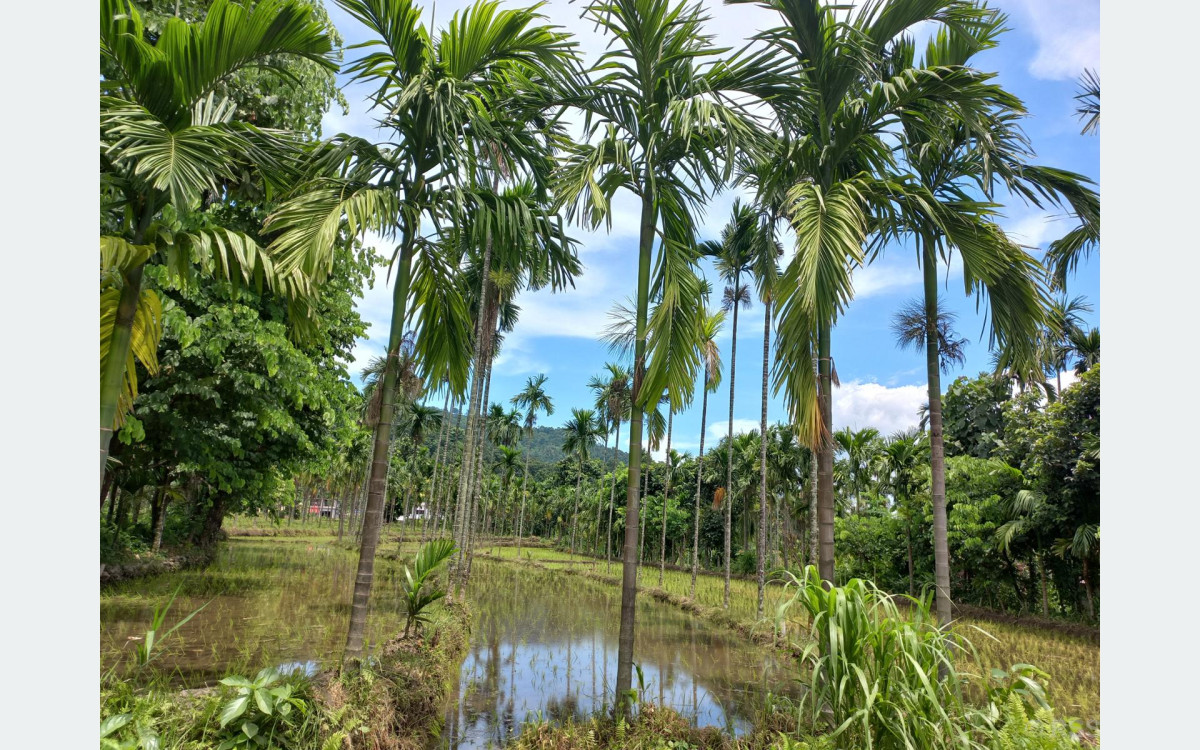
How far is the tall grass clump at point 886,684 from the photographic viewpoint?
11.4 ft

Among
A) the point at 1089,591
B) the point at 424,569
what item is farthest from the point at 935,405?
the point at 1089,591

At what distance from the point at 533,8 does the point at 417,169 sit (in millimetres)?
1810

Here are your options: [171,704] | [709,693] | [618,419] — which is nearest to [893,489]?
[618,419]

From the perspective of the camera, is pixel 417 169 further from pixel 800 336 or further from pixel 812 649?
pixel 812 649

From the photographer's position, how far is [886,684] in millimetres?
3631

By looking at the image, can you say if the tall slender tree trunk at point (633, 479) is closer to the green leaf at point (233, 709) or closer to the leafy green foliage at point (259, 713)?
the leafy green foliage at point (259, 713)

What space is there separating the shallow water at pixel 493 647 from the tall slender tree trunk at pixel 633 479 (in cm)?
87

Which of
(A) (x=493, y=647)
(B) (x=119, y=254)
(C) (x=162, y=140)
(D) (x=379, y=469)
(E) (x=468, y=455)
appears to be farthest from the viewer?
(E) (x=468, y=455)

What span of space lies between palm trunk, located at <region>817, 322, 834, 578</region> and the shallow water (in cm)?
229

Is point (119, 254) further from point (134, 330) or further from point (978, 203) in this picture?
point (978, 203)

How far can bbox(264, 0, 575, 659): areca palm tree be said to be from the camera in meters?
5.27

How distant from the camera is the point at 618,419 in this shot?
24641 mm

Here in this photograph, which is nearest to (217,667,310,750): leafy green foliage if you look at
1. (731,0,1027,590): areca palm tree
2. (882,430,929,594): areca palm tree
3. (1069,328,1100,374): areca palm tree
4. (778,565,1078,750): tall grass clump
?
(778,565,1078,750): tall grass clump

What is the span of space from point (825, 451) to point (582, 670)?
6233 mm
